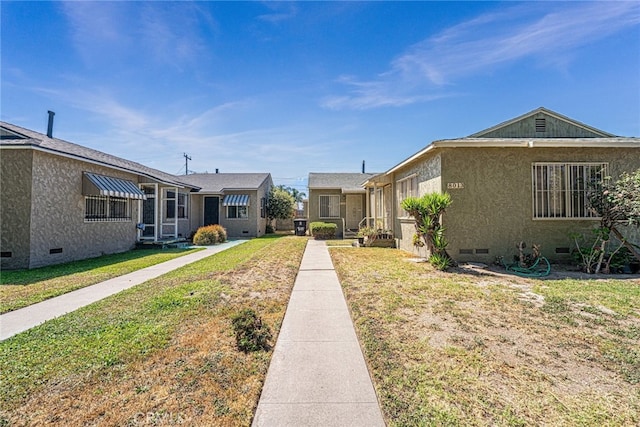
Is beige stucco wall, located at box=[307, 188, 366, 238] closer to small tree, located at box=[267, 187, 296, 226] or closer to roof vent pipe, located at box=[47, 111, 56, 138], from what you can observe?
small tree, located at box=[267, 187, 296, 226]

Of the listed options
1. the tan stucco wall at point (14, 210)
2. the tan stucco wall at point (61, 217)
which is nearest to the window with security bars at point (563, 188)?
the tan stucco wall at point (61, 217)

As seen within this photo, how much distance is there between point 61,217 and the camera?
1012cm

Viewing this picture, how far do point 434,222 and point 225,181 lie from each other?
61.2 feet

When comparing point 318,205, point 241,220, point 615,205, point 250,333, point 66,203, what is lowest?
point 250,333

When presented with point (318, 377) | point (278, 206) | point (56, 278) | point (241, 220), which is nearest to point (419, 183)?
point (318, 377)

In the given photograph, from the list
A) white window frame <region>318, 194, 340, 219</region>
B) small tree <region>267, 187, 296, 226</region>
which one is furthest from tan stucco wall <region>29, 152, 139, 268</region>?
small tree <region>267, 187, 296, 226</region>

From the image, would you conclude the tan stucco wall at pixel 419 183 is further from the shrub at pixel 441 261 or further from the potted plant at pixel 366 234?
the shrub at pixel 441 261

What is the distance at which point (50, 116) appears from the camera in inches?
517

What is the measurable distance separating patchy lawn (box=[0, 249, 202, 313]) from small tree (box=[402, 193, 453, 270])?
28.6 feet

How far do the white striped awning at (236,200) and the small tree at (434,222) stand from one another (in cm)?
1512

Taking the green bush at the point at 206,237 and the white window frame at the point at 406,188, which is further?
the green bush at the point at 206,237

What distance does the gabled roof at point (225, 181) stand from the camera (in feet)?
71.7

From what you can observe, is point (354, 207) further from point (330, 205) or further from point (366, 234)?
point (366, 234)

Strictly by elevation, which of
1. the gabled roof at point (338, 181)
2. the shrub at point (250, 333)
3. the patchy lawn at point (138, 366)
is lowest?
the patchy lawn at point (138, 366)
